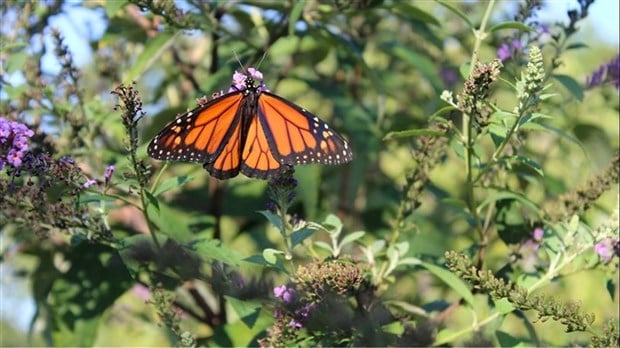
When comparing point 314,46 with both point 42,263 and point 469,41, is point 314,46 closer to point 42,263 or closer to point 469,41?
point 469,41

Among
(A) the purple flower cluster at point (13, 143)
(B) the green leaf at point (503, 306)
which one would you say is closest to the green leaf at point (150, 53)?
(A) the purple flower cluster at point (13, 143)

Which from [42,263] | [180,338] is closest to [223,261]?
[180,338]

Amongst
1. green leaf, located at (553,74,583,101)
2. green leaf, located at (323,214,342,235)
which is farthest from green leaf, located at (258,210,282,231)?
green leaf, located at (553,74,583,101)

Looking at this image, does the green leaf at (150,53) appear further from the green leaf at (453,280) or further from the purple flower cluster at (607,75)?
the purple flower cluster at (607,75)

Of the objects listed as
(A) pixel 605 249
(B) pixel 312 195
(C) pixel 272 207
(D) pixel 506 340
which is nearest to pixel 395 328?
Answer: (D) pixel 506 340

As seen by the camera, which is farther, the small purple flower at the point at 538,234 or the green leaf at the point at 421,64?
the green leaf at the point at 421,64

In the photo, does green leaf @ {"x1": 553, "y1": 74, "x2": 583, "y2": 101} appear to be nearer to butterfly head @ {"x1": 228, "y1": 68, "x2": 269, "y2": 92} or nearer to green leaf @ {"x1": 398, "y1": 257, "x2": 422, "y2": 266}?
green leaf @ {"x1": 398, "y1": 257, "x2": 422, "y2": 266}
